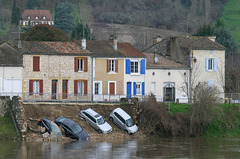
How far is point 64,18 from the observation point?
14288 centimetres

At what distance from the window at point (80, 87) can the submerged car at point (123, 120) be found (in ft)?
22.8

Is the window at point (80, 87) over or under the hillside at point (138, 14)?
under

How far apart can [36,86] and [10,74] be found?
2.82 metres

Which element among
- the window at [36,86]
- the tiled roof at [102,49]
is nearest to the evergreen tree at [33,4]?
the tiled roof at [102,49]

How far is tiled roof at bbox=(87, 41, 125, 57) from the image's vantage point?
6249cm

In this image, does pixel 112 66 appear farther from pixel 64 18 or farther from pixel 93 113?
pixel 64 18

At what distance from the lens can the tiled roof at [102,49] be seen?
6249cm

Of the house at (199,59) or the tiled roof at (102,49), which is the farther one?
the house at (199,59)

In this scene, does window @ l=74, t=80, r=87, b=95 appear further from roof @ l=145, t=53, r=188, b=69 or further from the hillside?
the hillside

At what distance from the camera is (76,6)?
171750 millimetres

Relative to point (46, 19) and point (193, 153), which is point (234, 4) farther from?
point (193, 153)

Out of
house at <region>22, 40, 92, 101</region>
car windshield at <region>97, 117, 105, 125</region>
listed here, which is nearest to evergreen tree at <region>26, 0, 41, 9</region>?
house at <region>22, 40, 92, 101</region>

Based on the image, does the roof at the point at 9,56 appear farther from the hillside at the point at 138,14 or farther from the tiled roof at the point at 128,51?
the hillside at the point at 138,14

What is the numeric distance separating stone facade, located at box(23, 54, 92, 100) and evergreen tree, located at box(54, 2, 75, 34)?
80.0 metres
